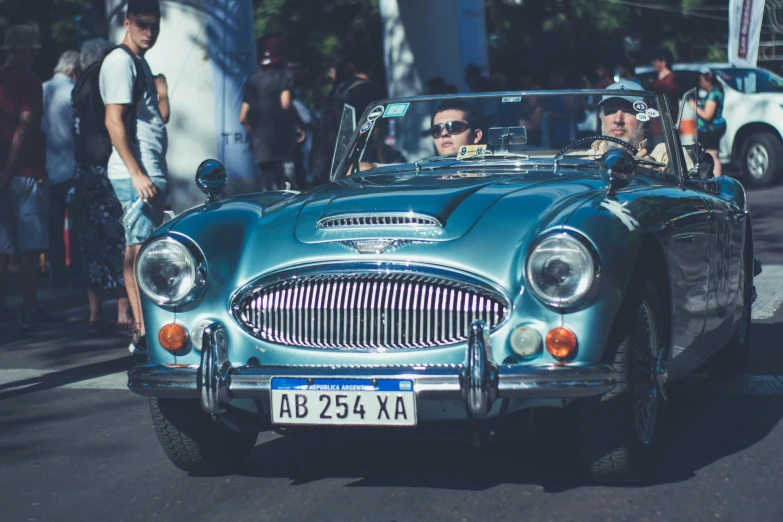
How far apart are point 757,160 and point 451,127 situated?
13724 millimetres

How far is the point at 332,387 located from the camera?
4121 millimetres

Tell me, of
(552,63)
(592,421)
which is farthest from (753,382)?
(552,63)

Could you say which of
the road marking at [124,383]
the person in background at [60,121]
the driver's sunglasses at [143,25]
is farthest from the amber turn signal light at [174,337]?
the person in background at [60,121]

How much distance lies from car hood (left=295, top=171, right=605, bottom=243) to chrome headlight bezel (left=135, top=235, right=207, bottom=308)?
0.36m

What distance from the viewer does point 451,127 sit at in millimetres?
5828

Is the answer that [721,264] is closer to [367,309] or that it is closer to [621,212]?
[621,212]

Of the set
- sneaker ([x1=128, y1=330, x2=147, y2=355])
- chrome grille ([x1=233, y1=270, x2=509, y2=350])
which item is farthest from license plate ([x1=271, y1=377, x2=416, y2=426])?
sneaker ([x1=128, y1=330, x2=147, y2=355])

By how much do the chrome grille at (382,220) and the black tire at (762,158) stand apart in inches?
590

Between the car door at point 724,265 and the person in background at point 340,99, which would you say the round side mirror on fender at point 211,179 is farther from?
the person in background at point 340,99

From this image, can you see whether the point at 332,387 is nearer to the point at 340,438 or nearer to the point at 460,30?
the point at 340,438

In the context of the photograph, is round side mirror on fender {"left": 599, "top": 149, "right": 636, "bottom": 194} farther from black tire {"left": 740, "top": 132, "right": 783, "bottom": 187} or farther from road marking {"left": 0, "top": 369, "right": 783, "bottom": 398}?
black tire {"left": 740, "top": 132, "right": 783, "bottom": 187}

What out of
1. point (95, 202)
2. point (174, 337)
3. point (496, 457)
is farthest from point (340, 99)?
point (174, 337)

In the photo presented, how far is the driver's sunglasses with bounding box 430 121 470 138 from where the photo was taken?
5.79 m

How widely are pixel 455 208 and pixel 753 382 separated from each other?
2.54m
